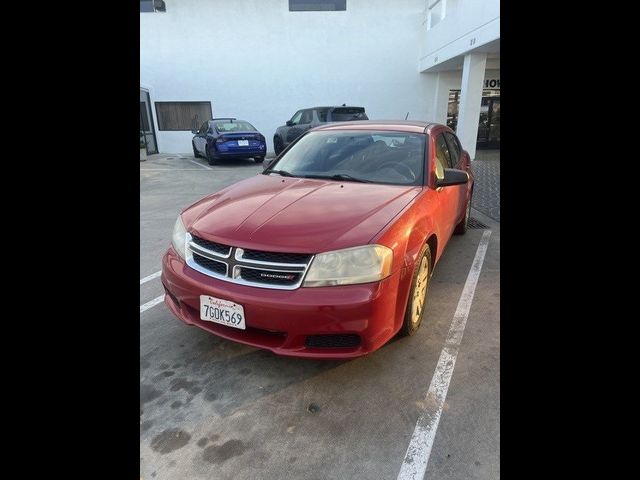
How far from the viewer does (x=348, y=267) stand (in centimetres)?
206

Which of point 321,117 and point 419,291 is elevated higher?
point 321,117

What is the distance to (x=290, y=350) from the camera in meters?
2.09

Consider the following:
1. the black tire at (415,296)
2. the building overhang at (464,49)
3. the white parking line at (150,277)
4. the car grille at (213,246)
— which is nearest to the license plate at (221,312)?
the car grille at (213,246)

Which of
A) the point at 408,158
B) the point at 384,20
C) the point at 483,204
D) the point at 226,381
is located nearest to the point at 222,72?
the point at 384,20

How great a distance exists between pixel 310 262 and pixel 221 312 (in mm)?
586

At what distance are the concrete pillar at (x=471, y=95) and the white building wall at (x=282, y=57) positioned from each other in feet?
14.8

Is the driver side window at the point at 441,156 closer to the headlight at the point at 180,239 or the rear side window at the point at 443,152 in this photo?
the rear side window at the point at 443,152

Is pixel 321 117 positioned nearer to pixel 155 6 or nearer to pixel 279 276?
pixel 155 6

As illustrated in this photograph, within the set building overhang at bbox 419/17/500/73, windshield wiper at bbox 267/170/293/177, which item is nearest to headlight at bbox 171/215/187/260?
windshield wiper at bbox 267/170/293/177

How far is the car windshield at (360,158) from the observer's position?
3.09 m

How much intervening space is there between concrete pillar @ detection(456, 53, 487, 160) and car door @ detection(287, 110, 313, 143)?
4.53 meters

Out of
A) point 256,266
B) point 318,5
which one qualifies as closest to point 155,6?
point 318,5
